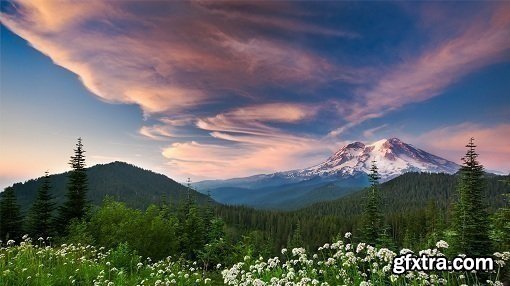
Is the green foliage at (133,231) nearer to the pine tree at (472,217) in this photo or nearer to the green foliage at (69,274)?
the green foliage at (69,274)

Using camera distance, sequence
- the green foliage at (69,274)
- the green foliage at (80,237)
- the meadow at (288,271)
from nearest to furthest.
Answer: the meadow at (288,271) → the green foliage at (69,274) → the green foliage at (80,237)

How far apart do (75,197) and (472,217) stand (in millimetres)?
47525

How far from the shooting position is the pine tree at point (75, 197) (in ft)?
154

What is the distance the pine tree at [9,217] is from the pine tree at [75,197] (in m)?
6.55

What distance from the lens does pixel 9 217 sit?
48.4 meters

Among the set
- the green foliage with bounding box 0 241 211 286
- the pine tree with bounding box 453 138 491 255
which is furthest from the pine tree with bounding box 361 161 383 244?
the green foliage with bounding box 0 241 211 286

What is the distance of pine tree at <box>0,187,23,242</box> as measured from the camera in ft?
156

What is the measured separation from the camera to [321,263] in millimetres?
9828

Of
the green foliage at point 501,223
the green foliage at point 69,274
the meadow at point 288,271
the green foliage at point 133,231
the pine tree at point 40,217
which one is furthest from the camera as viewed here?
the pine tree at point 40,217

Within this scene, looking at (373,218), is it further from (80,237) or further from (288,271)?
(288,271)

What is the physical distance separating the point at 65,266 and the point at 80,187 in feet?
133

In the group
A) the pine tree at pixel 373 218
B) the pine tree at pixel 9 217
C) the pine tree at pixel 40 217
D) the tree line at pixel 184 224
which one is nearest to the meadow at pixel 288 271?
the tree line at pixel 184 224

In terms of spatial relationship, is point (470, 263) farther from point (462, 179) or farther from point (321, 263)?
point (462, 179)

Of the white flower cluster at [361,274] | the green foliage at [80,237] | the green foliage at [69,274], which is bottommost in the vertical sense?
the green foliage at [80,237]
